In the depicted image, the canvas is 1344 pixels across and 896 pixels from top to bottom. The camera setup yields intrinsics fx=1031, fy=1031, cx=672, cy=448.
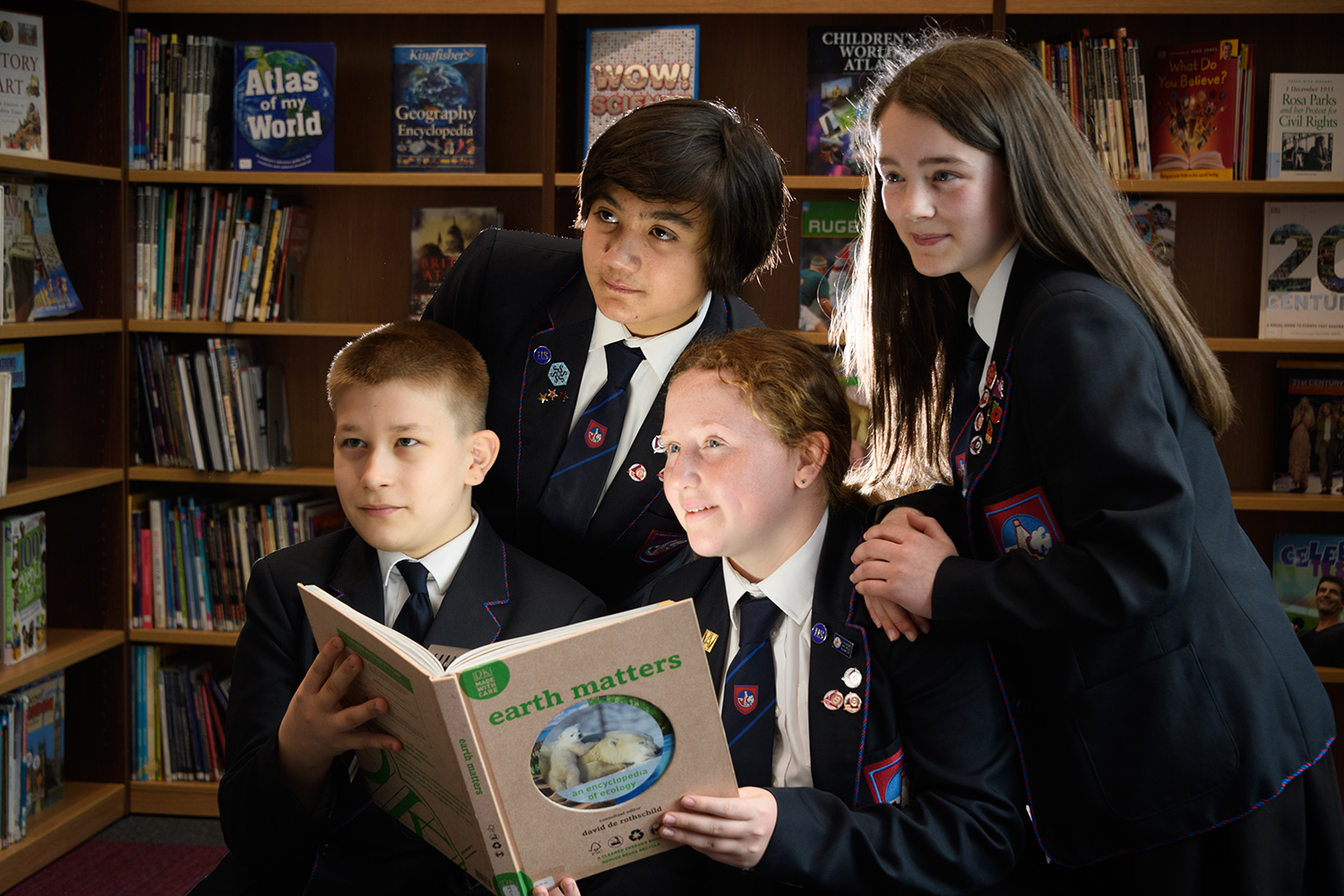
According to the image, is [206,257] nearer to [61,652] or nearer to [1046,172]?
[61,652]

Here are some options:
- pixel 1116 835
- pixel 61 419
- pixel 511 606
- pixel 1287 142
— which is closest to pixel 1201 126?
pixel 1287 142

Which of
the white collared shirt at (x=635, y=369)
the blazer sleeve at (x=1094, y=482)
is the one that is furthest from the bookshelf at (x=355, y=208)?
the blazer sleeve at (x=1094, y=482)

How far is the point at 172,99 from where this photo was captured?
2.86 meters

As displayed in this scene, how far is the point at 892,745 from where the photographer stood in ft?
4.23

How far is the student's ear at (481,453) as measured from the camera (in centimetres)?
161

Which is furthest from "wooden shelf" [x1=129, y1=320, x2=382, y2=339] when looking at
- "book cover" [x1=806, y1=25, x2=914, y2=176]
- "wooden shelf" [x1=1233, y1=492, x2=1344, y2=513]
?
"wooden shelf" [x1=1233, y1=492, x2=1344, y2=513]

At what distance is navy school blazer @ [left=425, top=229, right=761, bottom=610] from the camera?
1682mm

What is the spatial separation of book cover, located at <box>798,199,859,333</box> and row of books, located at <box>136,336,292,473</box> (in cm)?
161

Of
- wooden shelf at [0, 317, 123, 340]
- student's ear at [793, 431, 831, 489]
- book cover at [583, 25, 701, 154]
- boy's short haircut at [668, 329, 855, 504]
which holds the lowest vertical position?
student's ear at [793, 431, 831, 489]

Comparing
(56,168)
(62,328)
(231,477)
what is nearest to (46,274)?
(62,328)

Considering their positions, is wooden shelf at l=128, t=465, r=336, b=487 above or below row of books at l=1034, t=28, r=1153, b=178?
below

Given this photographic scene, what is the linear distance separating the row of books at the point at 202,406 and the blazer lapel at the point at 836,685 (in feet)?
6.96

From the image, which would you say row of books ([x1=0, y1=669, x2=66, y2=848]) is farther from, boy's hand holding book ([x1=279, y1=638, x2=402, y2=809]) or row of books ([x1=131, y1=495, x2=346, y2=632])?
boy's hand holding book ([x1=279, y1=638, x2=402, y2=809])

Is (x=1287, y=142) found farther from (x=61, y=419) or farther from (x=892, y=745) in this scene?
(x=61, y=419)
